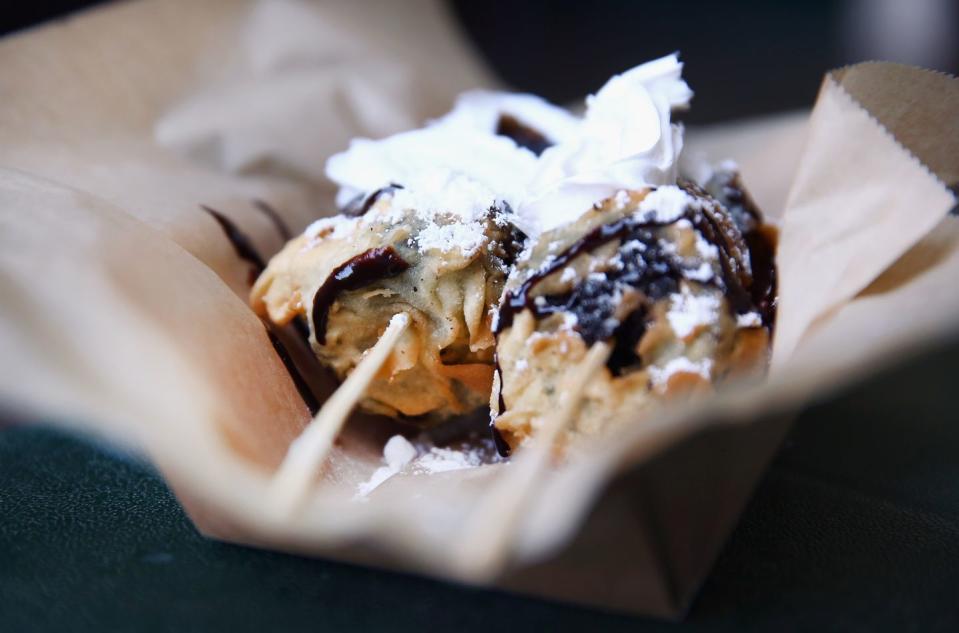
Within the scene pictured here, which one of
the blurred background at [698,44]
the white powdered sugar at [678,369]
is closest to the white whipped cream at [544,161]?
the white powdered sugar at [678,369]

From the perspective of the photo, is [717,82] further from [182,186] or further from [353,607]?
[353,607]

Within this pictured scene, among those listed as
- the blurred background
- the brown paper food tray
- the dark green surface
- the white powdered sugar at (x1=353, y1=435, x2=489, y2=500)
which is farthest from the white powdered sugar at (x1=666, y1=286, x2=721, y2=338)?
the blurred background

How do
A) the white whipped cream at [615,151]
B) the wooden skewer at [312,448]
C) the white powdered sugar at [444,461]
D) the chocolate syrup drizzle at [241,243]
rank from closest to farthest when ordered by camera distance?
the wooden skewer at [312,448] → the white whipped cream at [615,151] → the white powdered sugar at [444,461] → the chocolate syrup drizzle at [241,243]

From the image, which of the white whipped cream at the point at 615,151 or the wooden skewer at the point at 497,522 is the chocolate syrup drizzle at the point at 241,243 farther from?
the wooden skewer at the point at 497,522

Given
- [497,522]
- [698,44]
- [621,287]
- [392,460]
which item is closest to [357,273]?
[392,460]

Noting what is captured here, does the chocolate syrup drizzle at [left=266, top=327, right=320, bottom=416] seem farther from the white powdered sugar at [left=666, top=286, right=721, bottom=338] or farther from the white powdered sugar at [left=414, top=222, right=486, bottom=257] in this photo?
the white powdered sugar at [left=666, top=286, right=721, bottom=338]

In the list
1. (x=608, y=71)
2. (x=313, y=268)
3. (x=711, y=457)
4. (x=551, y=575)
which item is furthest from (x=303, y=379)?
(x=608, y=71)
